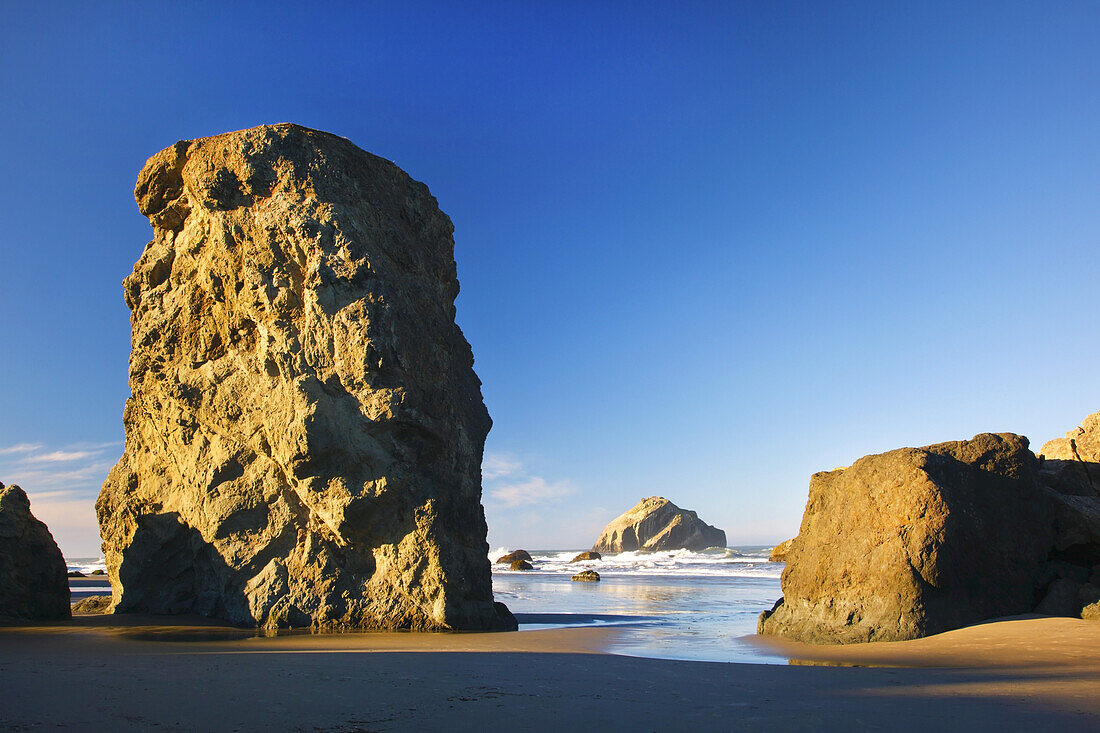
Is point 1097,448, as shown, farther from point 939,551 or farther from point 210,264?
point 210,264

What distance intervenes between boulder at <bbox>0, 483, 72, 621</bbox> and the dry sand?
2815 millimetres

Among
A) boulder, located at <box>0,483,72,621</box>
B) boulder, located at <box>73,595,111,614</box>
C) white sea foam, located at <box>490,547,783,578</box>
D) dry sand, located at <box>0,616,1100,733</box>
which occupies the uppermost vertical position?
boulder, located at <box>0,483,72,621</box>

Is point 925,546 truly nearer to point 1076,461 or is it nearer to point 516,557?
point 1076,461

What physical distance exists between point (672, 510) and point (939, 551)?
273 ft

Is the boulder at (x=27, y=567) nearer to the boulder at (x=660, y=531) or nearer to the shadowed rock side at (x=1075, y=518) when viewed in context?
the shadowed rock side at (x=1075, y=518)

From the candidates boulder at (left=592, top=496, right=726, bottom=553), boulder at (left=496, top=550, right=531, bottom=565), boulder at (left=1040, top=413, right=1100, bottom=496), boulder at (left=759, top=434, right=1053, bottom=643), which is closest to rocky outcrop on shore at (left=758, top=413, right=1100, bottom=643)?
boulder at (left=759, top=434, right=1053, bottom=643)

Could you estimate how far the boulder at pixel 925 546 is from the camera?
10625mm

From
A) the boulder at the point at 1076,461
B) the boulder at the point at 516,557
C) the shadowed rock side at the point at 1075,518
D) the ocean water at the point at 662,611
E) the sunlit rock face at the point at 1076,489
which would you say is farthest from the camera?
the boulder at the point at 516,557

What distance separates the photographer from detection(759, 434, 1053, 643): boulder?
10625mm

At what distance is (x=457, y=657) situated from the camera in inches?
356

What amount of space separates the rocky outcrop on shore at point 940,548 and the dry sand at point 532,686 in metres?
0.65

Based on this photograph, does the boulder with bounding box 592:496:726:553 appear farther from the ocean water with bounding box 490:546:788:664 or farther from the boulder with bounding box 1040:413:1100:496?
the boulder with bounding box 1040:413:1100:496

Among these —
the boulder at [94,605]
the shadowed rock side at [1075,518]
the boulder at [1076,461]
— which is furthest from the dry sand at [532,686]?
the boulder at [94,605]

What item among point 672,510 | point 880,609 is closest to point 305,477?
point 880,609
